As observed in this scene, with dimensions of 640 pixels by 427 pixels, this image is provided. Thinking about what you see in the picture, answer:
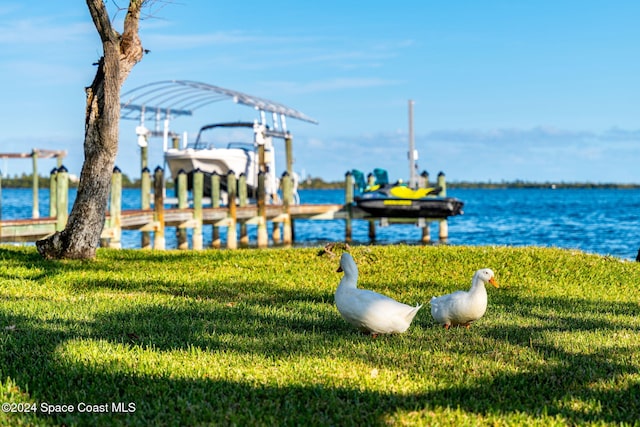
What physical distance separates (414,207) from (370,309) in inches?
840

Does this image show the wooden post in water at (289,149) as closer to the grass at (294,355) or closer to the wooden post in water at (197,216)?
the wooden post in water at (197,216)

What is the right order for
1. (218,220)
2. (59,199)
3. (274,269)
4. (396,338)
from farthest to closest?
(218,220)
(59,199)
(274,269)
(396,338)

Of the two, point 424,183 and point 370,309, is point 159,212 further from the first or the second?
point 370,309

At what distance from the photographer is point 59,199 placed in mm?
17922

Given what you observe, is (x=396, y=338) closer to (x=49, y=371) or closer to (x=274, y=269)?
(x=49, y=371)

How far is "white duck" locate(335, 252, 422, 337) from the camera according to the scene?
6.78 meters

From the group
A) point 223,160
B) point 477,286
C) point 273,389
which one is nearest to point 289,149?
point 223,160

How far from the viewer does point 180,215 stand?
2441cm

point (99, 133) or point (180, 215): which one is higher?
point (99, 133)

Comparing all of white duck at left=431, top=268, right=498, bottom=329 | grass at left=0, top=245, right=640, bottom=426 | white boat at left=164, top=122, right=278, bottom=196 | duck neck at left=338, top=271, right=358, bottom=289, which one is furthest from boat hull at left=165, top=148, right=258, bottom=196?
duck neck at left=338, top=271, right=358, bottom=289

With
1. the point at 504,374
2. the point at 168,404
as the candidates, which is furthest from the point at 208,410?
the point at 504,374

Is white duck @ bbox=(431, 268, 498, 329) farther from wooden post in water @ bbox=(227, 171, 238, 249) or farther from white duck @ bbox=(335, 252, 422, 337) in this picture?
wooden post in water @ bbox=(227, 171, 238, 249)

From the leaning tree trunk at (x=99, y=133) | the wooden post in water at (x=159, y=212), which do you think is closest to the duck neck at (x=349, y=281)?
the leaning tree trunk at (x=99, y=133)

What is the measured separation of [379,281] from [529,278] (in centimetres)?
227
